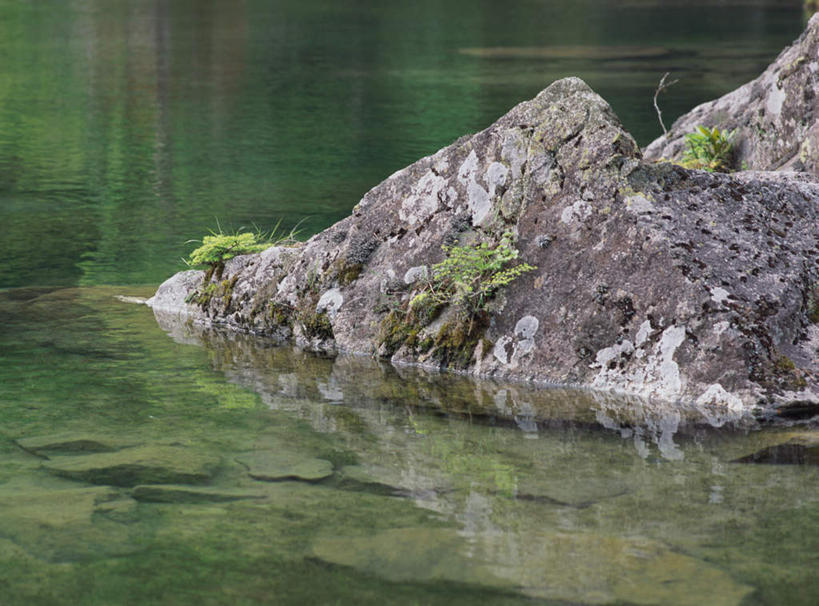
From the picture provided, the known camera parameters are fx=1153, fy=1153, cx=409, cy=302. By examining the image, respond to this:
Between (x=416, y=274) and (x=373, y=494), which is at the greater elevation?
(x=416, y=274)

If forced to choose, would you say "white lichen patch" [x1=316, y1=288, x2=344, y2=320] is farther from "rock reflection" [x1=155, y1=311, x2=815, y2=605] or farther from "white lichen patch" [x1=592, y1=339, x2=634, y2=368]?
"white lichen patch" [x1=592, y1=339, x2=634, y2=368]

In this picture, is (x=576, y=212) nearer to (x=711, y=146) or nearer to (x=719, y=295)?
(x=719, y=295)

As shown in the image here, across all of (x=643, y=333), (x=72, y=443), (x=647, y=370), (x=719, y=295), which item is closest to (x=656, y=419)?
(x=647, y=370)

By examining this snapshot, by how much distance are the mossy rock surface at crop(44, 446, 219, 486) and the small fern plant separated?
9.07 feet

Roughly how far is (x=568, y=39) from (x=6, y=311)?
4170 cm

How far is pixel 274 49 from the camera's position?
4566cm

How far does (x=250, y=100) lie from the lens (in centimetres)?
3073

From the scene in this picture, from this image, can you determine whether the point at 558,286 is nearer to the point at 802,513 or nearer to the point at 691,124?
the point at 802,513

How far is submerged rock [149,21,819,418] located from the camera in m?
7.66

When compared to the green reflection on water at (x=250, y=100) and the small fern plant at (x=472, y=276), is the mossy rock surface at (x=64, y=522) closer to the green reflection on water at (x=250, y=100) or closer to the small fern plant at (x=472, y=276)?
the small fern plant at (x=472, y=276)

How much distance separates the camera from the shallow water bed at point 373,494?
4.76 m

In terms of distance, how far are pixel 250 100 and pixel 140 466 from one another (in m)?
25.5

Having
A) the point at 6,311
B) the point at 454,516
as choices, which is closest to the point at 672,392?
the point at 454,516

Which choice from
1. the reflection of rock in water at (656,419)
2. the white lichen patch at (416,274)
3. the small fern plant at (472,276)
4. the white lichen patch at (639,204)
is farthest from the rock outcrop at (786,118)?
the reflection of rock in water at (656,419)
